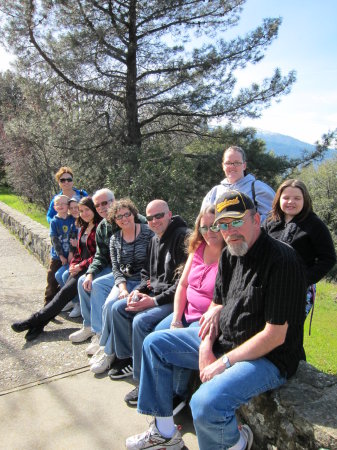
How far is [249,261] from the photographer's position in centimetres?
207

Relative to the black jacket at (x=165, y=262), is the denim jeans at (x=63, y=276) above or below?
below

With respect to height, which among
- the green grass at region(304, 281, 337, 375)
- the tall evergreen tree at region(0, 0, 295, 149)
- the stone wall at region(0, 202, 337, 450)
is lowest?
the green grass at region(304, 281, 337, 375)

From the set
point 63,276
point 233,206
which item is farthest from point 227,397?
point 63,276

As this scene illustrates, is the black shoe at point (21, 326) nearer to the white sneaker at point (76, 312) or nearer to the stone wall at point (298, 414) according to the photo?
the white sneaker at point (76, 312)

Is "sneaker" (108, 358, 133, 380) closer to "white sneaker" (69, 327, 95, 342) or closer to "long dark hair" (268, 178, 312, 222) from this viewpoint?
"white sneaker" (69, 327, 95, 342)

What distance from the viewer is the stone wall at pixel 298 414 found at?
168 centimetres

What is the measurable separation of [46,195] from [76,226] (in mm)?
9333

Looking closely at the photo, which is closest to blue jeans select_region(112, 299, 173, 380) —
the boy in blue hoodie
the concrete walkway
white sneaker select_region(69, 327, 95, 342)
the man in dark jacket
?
the man in dark jacket

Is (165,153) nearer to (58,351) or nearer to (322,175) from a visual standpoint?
(58,351)

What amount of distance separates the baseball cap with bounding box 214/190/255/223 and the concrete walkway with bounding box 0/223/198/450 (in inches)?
55.2

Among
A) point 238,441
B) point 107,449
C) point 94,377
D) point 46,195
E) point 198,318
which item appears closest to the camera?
point 238,441

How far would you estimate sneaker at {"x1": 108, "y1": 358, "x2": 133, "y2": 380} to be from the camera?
310 centimetres

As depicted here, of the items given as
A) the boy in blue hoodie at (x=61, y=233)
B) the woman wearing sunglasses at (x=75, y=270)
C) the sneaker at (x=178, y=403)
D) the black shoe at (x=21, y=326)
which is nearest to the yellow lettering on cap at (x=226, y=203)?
the sneaker at (x=178, y=403)

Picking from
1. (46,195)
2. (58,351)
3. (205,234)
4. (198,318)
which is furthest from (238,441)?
(46,195)
